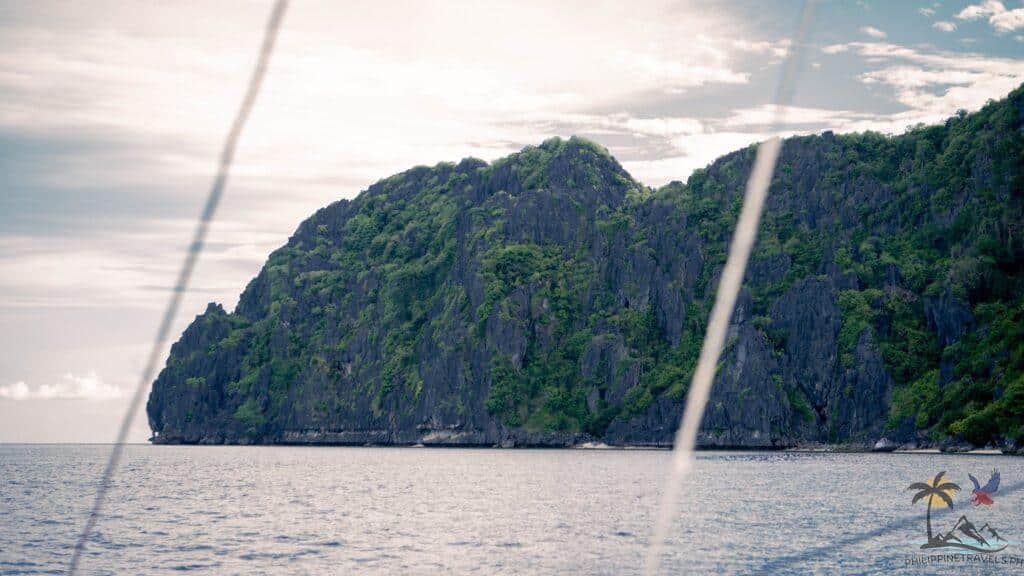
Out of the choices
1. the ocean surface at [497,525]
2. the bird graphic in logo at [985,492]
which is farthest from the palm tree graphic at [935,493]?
the bird graphic in logo at [985,492]

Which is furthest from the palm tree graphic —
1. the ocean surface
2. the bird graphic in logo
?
the bird graphic in logo

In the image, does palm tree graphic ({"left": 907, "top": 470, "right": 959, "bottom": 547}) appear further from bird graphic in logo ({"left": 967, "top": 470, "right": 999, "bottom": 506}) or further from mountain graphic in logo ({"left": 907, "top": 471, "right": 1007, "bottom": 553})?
bird graphic in logo ({"left": 967, "top": 470, "right": 999, "bottom": 506})

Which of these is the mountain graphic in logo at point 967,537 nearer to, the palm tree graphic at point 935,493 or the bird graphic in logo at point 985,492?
the bird graphic in logo at point 985,492

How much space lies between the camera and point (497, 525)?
58375mm

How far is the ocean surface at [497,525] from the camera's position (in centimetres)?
4350

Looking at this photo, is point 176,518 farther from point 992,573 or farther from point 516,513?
point 992,573

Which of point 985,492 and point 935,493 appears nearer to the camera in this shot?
point 935,493

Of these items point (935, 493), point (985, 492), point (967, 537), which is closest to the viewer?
point (967, 537)

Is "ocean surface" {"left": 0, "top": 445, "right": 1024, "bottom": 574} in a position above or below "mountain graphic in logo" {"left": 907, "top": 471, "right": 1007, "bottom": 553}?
below

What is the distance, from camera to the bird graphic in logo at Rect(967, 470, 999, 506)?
217 feet

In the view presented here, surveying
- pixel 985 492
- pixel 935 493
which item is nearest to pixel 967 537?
pixel 935 493

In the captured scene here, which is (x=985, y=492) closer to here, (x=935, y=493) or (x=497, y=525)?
(x=935, y=493)

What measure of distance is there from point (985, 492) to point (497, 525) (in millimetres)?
36287

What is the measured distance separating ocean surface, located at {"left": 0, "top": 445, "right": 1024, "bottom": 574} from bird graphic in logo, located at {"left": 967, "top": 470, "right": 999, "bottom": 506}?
873 millimetres
